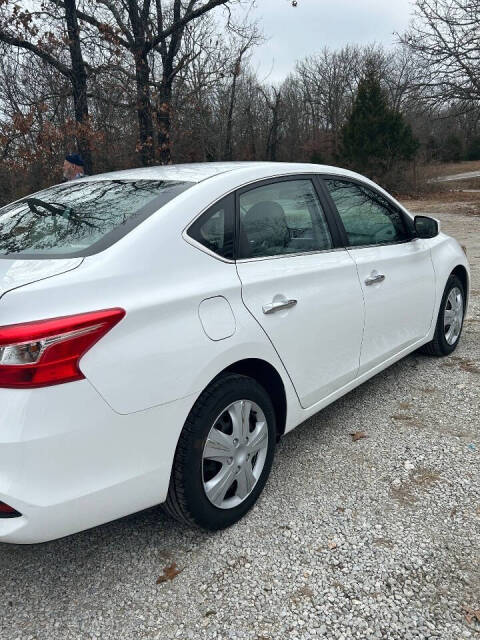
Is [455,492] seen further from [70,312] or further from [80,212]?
[80,212]

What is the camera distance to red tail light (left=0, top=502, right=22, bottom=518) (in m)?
1.72

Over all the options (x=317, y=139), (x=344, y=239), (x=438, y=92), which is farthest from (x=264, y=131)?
(x=344, y=239)

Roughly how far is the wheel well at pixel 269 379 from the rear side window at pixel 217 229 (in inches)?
19.0

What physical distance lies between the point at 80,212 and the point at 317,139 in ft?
117

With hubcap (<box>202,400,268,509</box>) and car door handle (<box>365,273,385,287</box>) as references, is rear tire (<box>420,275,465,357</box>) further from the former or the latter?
hubcap (<box>202,400,268,509</box>)

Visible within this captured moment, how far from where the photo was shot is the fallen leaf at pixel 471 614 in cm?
189

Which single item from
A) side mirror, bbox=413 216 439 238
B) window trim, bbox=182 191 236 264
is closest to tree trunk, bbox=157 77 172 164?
side mirror, bbox=413 216 439 238

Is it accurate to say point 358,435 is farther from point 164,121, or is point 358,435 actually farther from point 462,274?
point 164,121

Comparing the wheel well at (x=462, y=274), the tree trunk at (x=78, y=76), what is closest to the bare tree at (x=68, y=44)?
the tree trunk at (x=78, y=76)

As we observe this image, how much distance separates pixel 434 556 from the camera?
221 cm

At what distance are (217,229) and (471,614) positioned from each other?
5.84 ft

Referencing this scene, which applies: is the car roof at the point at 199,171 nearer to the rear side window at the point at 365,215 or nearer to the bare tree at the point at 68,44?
the rear side window at the point at 365,215

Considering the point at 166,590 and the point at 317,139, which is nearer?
the point at 166,590

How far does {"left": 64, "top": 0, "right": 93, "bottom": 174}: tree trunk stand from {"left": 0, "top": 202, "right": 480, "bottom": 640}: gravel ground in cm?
989
